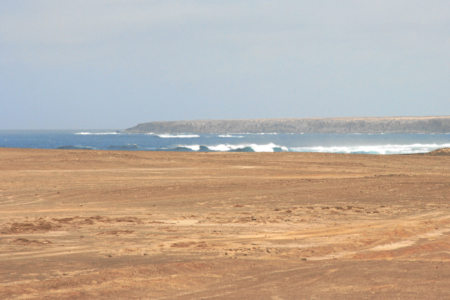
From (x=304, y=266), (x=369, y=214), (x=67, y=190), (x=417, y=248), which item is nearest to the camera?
(x=304, y=266)

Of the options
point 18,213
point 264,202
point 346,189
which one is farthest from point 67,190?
point 346,189

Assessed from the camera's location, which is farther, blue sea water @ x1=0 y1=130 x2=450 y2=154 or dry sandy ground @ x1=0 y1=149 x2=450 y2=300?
blue sea water @ x1=0 y1=130 x2=450 y2=154

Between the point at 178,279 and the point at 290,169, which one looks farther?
the point at 290,169

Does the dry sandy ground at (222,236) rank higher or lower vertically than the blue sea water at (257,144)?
lower

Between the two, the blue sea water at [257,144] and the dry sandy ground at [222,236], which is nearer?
the dry sandy ground at [222,236]

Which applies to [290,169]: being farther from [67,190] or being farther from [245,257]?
[245,257]

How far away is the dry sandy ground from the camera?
6.05m

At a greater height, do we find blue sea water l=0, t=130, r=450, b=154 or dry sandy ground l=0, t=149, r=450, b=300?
blue sea water l=0, t=130, r=450, b=154

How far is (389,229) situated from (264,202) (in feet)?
14.8

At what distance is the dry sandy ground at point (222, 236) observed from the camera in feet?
Answer: 19.8

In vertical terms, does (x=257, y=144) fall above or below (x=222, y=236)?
above

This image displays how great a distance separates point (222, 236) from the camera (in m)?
9.02

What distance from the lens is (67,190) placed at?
1563 cm

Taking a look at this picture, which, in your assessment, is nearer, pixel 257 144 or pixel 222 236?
pixel 222 236
